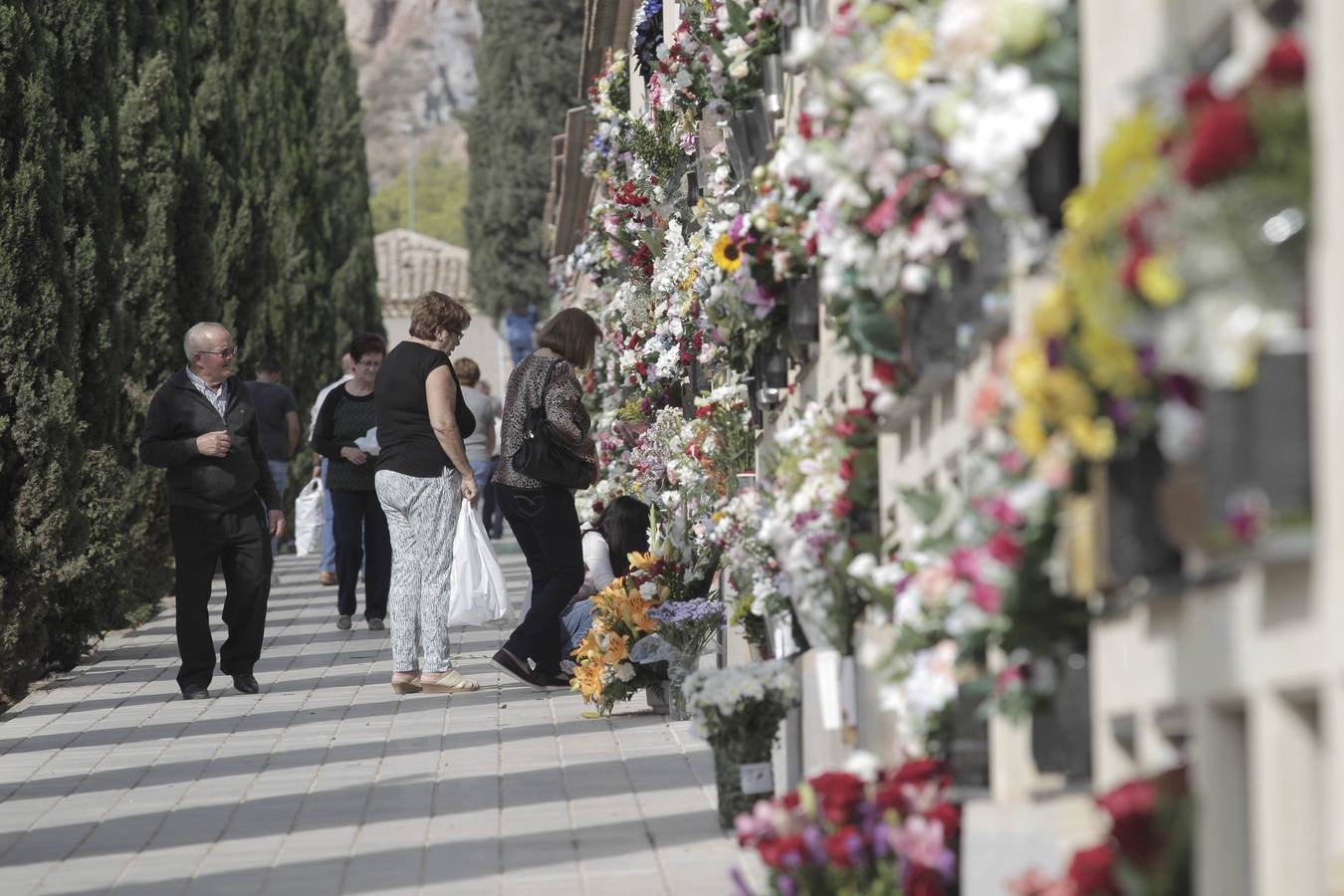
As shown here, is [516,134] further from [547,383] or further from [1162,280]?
[1162,280]

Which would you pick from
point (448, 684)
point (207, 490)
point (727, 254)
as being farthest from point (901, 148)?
point (207, 490)

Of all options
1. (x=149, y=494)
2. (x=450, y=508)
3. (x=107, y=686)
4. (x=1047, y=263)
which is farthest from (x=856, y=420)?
(x=149, y=494)

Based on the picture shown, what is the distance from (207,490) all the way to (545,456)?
→ 1.68 meters

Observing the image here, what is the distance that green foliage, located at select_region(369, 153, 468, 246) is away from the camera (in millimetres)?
125938

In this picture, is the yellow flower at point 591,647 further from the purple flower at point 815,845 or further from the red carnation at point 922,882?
the red carnation at point 922,882

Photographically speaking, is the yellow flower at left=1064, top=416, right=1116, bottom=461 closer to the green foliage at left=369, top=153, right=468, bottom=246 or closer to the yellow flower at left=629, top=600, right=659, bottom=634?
the yellow flower at left=629, top=600, right=659, bottom=634

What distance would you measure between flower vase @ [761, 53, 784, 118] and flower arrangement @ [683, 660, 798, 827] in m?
1.93

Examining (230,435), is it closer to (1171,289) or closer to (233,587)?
(233,587)

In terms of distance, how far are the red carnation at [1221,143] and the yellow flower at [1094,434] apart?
57 centimetres

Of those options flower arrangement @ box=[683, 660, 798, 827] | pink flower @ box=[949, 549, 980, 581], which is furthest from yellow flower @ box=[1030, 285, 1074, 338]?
flower arrangement @ box=[683, 660, 798, 827]

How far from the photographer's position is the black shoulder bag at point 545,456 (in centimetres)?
1027

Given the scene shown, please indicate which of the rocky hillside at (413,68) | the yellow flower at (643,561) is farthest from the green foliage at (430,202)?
the yellow flower at (643,561)

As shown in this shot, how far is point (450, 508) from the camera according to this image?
10375 mm

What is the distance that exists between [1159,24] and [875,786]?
209cm
